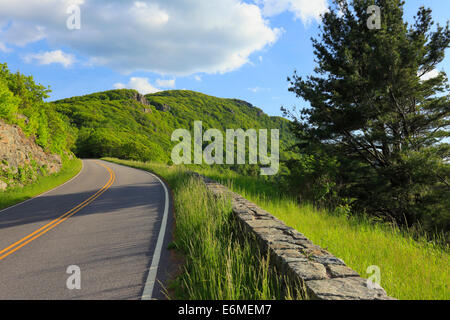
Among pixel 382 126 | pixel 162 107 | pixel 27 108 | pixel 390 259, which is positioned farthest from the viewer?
pixel 162 107

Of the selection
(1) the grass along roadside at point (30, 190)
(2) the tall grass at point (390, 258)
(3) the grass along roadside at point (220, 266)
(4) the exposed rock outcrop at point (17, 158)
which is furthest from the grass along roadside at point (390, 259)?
(4) the exposed rock outcrop at point (17, 158)

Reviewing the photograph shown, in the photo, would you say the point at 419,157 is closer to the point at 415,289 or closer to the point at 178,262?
the point at 415,289

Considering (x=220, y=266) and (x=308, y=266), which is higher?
(x=308, y=266)

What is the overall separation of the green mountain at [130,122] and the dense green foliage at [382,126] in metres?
17.1

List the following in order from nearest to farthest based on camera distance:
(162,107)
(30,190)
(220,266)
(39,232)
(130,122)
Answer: (220,266) → (39,232) → (30,190) → (130,122) → (162,107)

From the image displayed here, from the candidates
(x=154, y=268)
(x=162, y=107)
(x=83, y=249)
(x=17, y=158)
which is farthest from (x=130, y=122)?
(x=154, y=268)

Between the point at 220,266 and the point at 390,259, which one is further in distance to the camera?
the point at 390,259

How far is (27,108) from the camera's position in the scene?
20281 mm

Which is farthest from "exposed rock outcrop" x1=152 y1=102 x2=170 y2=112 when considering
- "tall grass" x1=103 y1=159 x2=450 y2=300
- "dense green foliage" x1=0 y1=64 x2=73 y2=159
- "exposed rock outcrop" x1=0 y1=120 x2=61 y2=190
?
"tall grass" x1=103 y1=159 x2=450 y2=300

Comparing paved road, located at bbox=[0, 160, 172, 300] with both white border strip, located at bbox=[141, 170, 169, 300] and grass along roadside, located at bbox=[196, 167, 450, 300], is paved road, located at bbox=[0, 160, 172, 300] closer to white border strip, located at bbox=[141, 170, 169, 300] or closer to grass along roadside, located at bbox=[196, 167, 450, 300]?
white border strip, located at bbox=[141, 170, 169, 300]

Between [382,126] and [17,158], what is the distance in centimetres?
2133

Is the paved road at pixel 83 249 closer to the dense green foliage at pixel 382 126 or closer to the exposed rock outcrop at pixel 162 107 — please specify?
the dense green foliage at pixel 382 126

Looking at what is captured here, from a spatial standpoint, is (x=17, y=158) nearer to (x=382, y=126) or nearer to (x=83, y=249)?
(x=83, y=249)
